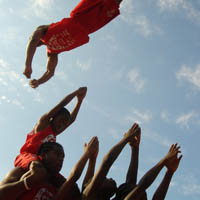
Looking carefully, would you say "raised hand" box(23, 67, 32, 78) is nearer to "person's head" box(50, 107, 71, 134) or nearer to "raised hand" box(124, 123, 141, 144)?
"person's head" box(50, 107, 71, 134)

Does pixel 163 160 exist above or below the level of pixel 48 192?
above

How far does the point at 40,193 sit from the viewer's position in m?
3.24

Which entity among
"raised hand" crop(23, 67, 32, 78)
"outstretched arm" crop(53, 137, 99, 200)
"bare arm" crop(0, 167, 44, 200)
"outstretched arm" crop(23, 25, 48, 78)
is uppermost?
"outstretched arm" crop(23, 25, 48, 78)

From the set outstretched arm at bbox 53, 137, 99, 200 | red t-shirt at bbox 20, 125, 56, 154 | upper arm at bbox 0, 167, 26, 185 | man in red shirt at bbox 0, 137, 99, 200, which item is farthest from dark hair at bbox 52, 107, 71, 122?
outstretched arm at bbox 53, 137, 99, 200

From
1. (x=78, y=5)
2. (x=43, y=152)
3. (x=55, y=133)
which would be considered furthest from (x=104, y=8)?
(x=43, y=152)

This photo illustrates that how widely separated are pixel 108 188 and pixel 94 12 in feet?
9.23

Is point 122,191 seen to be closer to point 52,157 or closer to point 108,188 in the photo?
point 108,188

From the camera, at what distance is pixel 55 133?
4648mm

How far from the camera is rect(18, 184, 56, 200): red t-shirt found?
10.4 feet

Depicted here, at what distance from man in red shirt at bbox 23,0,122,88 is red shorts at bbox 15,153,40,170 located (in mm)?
1242

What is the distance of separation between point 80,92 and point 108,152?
6.60 feet

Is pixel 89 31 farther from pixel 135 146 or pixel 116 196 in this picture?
pixel 116 196

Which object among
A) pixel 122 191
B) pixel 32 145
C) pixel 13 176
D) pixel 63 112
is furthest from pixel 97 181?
pixel 63 112

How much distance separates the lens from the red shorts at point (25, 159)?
3700 mm
